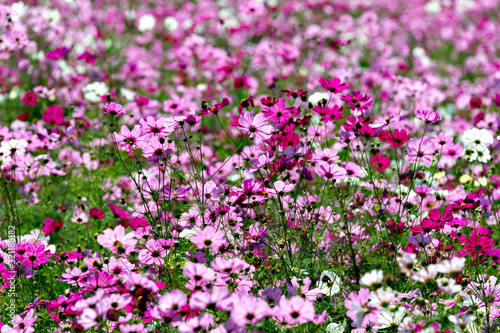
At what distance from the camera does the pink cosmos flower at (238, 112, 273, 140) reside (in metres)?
2.06

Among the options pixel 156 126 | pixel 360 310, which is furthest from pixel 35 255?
Answer: pixel 360 310

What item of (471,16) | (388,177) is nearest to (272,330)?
(388,177)

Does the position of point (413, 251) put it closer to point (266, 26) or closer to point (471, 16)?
point (266, 26)

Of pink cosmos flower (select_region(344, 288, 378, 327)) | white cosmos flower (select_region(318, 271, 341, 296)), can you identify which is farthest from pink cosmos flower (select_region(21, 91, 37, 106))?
pink cosmos flower (select_region(344, 288, 378, 327))

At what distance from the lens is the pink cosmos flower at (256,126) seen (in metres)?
2.06

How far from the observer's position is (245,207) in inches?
90.7

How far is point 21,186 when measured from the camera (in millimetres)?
3186

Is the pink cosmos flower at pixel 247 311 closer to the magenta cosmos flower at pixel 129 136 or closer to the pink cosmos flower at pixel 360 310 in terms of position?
the pink cosmos flower at pixel 360 310

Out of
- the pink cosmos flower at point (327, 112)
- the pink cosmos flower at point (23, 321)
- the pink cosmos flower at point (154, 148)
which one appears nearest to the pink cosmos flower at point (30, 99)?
the pink cosmos flower at point (154, 148)

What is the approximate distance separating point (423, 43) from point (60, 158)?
5.63 meters

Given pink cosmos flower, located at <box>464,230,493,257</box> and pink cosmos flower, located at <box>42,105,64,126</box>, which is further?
pink cosmos flower, located at <box>42,105,64,126</box>

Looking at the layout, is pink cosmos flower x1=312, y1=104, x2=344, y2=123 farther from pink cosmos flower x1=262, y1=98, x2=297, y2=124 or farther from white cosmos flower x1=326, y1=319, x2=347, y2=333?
white cosmos flower x1=326, y1=319, x2=347, y2=333

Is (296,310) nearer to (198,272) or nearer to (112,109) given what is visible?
(198,272)

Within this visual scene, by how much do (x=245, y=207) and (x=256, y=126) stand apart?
0.42 m
